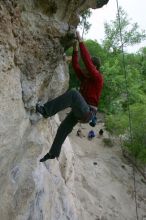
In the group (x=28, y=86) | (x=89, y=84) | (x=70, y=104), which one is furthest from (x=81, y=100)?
(x=28, y=86)

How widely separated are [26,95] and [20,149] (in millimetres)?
1361

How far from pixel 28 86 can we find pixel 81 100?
1.21 metres

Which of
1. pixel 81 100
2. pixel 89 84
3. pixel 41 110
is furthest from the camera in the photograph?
pixel 89 84

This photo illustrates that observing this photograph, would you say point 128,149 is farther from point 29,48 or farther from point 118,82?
point 29,48

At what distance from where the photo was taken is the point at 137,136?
2202 cm

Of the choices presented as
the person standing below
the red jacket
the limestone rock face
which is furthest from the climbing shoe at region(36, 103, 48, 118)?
the red jacket

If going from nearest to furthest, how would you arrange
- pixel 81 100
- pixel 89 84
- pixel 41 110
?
pixel 81 100 < pixel 41 110 < pixel 89 84

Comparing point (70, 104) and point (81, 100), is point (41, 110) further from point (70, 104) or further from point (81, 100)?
point (81, 100)

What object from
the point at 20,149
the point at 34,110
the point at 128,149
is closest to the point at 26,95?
the point at 34,110

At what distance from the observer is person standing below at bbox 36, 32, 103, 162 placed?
7410 mm

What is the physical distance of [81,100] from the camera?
7.41 metres

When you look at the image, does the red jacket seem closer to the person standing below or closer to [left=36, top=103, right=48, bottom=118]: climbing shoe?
the person standing below

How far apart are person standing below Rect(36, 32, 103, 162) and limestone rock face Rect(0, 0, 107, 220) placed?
1.66 ft

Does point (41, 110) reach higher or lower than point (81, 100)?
lower
